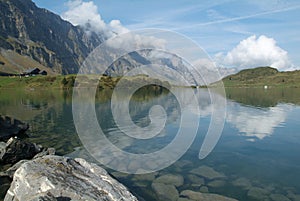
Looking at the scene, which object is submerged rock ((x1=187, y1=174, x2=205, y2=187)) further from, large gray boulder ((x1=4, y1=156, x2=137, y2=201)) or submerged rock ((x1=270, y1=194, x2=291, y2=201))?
large gray boulder ((x1=4, y1=156, x2=137, y2=201))

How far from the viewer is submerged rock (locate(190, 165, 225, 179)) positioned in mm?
20750

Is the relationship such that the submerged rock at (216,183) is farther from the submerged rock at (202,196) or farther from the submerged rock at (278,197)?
the submerged rock at (278,197)

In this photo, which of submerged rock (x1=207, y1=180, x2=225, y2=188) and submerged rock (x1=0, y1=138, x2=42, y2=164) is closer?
submerged rock (x1=207, y1=180, x2=225, y2=188)

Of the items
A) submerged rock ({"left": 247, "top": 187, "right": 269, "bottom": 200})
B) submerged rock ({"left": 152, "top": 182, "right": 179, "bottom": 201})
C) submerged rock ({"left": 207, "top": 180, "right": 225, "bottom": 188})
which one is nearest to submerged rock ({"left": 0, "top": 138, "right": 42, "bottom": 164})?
submerged rock ({"left": 152, "top": 182, "right": 179, "bottom": 201})

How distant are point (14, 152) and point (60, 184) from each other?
13.8m

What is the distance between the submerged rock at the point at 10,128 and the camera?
33.5 meters

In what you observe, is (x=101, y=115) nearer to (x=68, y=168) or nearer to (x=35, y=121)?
(x=35, y=121)

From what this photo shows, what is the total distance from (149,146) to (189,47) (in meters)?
14.1

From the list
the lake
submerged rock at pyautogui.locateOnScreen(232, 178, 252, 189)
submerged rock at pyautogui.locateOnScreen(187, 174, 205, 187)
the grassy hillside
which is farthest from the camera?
the grassy hillside

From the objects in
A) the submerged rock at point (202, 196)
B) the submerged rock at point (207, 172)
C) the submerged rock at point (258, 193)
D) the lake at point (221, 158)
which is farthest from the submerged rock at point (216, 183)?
the submerged rock at point (258, 193)

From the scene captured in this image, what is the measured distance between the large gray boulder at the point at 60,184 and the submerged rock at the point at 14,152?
10839 mm

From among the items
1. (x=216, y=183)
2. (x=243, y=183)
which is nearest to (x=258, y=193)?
(x=243, y=183)

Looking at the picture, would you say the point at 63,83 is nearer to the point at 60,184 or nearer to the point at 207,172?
the point at 207,172

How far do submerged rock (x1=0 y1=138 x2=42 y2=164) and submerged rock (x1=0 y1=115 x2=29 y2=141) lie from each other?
33.2 feet
